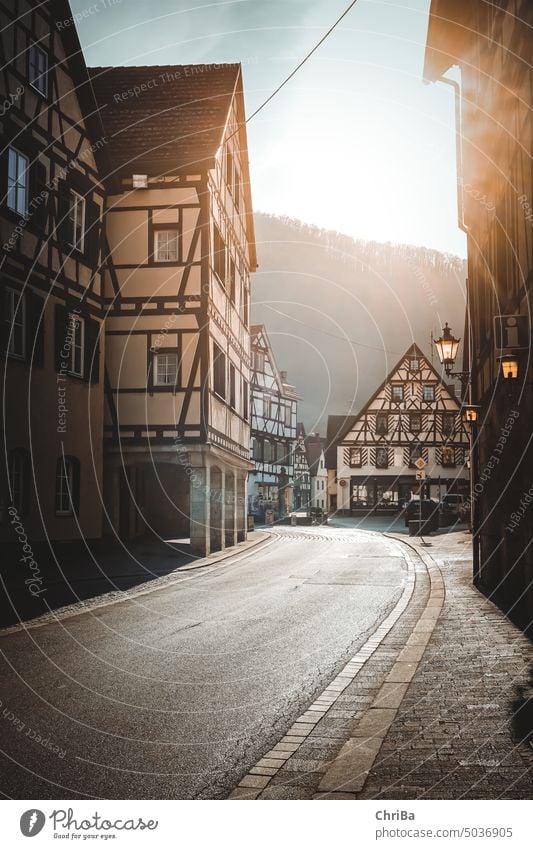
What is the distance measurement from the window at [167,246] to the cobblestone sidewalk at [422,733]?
5.83 m

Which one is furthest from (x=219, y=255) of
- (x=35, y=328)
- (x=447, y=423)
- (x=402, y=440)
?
(x=402, y=440)

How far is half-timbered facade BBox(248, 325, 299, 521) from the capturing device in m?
46.1

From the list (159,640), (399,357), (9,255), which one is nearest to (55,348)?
(9,255)

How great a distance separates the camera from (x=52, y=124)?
768 cm

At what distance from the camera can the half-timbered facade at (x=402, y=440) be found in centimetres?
5422

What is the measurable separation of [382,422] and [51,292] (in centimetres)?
4999

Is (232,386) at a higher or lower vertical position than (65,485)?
higher

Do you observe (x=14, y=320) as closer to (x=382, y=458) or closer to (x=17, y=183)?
(x=17, y=183)

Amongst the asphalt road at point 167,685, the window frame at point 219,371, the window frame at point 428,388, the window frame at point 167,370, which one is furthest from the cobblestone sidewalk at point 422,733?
the window frame at point 428,388

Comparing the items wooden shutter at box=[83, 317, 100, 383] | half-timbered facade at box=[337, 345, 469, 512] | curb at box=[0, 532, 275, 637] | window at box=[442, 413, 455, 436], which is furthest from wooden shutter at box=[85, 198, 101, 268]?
window at box=[442, 413, 455, 436]

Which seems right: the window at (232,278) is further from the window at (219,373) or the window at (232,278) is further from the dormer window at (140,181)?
the dormer window at (140,181)

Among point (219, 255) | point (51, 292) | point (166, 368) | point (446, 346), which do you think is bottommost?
point (166, 368)

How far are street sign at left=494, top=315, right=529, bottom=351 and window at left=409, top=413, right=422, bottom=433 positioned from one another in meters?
46.7

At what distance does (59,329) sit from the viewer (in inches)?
254
